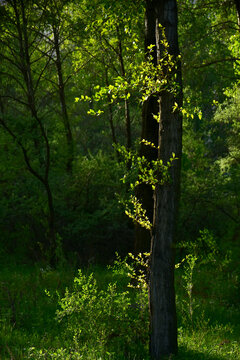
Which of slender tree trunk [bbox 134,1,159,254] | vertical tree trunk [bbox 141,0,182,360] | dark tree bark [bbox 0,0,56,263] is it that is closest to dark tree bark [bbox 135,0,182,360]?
vertical tree trunk [bbox 141,0,182,360]

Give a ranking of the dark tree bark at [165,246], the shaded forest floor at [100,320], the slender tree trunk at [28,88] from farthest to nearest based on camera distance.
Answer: the slender tree trunk at [28,88]
the shaded forest floor at [100,320]
the dark tree bark at [165,246]

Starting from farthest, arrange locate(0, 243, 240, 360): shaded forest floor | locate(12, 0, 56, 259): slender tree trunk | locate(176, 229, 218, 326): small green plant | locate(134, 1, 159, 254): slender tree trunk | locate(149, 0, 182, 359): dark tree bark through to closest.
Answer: locate(12, 0, 56, 259): slender tree trunk → locate(134, 1, 159, 254): slender tree trunk → locate(176, 229, 218, 326): small green plant → locate(0, 243, 240, 360): shaded forest floor → locate(149, 0, 182, 359): dark tree bark

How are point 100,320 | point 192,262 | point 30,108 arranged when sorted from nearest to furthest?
point 100,320
point 192,262
point 30,108

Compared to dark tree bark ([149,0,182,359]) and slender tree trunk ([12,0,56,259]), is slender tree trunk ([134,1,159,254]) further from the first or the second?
slender tree trunk ([12,0,56,259])

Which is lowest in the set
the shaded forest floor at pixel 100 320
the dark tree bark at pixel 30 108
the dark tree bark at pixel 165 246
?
the shaded forest floor at pixel 100 320

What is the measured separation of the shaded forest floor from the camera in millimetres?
5102

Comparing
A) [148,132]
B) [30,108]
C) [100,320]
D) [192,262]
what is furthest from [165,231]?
[30,108]

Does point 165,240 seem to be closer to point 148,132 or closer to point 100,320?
point 100,320

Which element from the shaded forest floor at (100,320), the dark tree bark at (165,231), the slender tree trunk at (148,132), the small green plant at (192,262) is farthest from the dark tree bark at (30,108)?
the dark tree bark at (165,231)

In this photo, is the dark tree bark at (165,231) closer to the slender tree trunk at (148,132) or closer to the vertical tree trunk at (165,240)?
the vertical tree trunk at (165,240)

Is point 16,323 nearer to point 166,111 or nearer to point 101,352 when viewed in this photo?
point 101,352

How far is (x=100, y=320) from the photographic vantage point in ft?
17.1

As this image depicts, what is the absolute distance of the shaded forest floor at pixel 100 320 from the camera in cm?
510

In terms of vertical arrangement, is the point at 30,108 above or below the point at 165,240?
above
